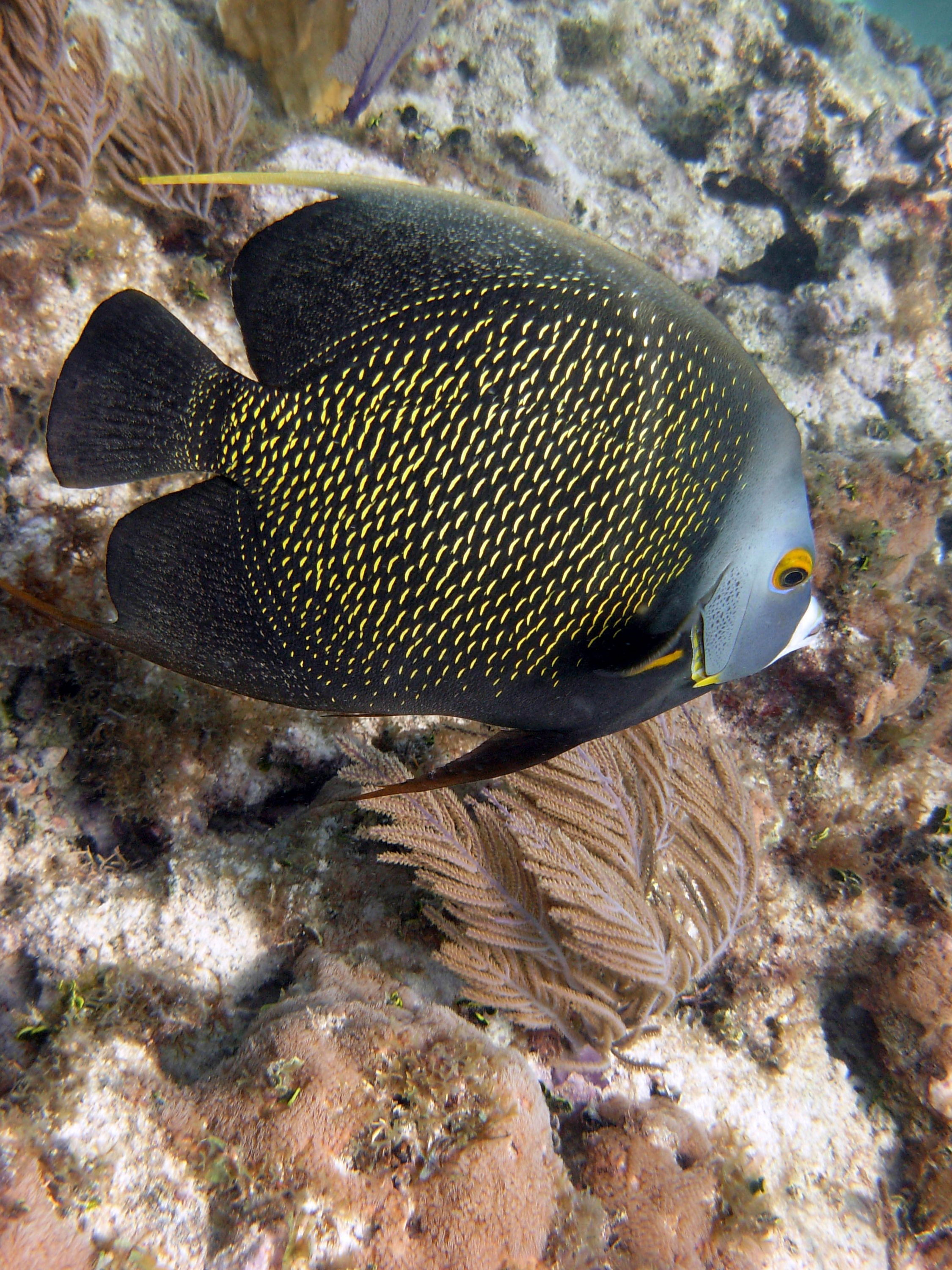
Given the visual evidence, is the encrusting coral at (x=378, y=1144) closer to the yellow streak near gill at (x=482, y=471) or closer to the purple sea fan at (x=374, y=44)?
the yellow streak near gill at (x=482, y=471)

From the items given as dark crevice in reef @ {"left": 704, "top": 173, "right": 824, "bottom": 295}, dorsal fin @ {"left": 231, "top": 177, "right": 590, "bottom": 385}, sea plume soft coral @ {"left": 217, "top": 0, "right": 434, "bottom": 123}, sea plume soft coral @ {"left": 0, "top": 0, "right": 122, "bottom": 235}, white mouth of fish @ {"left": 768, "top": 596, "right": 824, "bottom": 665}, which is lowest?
white mouth of fish @ {"left": 768, "top": 596, "right": 824, "bottom": 665}

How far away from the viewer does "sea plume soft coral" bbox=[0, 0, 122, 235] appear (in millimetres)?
2602

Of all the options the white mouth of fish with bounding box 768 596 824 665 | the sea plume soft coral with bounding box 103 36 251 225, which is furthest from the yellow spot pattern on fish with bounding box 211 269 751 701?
the sea plume soft coral with bounding box 103 36 251 225

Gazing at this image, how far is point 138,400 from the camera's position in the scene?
55.3 inches

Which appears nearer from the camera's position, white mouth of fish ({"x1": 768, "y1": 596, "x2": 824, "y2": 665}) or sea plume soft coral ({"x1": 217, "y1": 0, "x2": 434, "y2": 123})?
white mouth of fish ({"x1": 768, "y1": 596, "x2": 824, "y2": 665})

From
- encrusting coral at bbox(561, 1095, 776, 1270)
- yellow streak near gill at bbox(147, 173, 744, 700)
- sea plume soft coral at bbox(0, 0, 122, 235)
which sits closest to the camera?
yellow streak near gill at bbox(147, 173, 744, 700)

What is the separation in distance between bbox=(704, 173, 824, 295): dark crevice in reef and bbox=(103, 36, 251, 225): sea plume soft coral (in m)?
5.82

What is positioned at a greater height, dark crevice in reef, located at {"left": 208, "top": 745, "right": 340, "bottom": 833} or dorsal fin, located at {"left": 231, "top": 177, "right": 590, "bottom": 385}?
dorsal fin, located at {"left": 231, "top": 177, "right": 590, "bottom": 385}

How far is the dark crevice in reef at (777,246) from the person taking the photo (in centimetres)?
712

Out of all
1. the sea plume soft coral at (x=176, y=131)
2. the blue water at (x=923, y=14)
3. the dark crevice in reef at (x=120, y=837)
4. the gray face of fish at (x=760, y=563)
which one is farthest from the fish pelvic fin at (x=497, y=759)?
the blue water at (x=923, y=14)

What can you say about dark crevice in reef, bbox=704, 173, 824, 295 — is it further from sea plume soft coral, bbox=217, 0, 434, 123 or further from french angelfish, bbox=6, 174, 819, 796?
french angelfish, bbox=6, 174, 819, 796

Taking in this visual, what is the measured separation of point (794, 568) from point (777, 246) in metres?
7.56

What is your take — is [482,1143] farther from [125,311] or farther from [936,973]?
[936,973]

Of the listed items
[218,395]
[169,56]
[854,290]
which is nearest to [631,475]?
[218,395]
